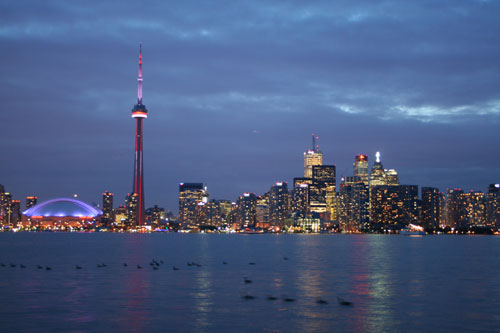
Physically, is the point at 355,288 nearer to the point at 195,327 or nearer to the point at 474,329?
→ the point at 474,329

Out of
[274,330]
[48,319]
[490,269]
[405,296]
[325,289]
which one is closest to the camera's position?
[274,330]

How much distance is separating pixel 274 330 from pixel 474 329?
1449cm

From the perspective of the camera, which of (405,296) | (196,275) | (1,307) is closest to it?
(1,307)

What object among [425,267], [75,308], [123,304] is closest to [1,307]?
[75,308]

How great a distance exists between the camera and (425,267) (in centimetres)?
10181

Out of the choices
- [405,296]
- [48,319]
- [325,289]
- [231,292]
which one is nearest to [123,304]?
[48,319]

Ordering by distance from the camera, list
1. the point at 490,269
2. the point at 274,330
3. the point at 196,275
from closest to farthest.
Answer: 1. the point at 274,330
2. the point at 196,275
3. the point at 490,269

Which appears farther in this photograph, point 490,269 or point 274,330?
point 490,269

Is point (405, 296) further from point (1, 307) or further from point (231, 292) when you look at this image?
point (1, 307)

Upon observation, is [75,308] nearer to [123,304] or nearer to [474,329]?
[123,304]

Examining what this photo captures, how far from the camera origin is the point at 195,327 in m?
43.6

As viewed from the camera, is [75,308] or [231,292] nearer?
[75,308]

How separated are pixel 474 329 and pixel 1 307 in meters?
37.9

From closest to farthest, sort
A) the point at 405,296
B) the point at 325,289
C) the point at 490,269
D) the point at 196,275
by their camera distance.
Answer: the point at 405,296
the point at 325,289
the point at 196,275
the point at 490,269
